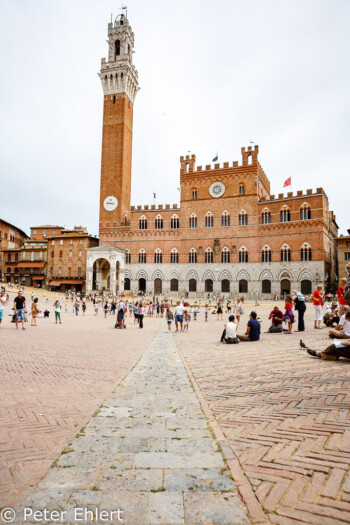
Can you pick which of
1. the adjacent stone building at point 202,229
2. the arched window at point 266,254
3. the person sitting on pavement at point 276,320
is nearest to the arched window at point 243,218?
the adjacent stone building at point 202,229

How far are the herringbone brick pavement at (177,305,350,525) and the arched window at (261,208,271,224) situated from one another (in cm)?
3944

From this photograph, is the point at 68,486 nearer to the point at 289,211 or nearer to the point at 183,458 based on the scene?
the point at 183,458

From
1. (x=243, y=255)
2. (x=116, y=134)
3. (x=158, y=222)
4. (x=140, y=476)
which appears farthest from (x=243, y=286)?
(x=140, y=476)

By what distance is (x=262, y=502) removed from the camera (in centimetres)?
246

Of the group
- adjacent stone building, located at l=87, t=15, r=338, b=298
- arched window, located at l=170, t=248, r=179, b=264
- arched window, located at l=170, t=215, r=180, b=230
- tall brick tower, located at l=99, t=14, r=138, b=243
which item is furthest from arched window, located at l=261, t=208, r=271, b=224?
tall brick tower, located at l=99, t=14, r=138, b=243

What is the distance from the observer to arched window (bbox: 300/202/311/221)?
41925 mm

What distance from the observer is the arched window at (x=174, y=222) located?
49.6 meters

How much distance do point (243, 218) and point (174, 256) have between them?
38.2 ft

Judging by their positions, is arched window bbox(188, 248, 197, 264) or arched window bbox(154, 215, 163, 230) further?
arched window bbox(154, 215, 163, 230)

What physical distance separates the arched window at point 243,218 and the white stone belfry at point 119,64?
28.3 meters

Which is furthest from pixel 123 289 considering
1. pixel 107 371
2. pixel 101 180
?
pixel 107 371

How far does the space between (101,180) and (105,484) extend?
53269 mm

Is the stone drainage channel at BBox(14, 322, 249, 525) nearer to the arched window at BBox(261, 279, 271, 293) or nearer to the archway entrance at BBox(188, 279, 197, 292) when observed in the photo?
the arched window at BBox(261, 279, 271, 293)

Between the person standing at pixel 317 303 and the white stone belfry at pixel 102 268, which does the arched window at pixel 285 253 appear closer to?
the white stone belfry at pixel 102 268
